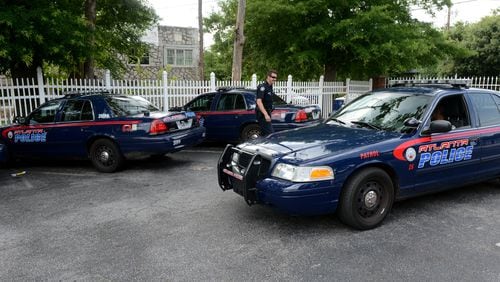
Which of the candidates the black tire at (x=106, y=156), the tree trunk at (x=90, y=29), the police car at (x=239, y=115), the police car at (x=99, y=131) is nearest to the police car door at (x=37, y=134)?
the police car at (x=99, y=131)

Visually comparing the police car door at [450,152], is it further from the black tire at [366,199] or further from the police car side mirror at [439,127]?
the black tire at [366,199]

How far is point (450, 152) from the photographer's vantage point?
4.66m

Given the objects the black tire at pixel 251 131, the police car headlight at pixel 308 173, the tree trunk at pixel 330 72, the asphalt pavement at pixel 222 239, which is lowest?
the asphalt pavement at pixel 222 239

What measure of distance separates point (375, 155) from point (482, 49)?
74.3 ft

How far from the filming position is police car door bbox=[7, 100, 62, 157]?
24.8 ft

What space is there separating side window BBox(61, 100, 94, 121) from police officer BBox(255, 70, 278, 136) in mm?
3205

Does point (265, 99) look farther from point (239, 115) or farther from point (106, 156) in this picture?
point (106, 156)

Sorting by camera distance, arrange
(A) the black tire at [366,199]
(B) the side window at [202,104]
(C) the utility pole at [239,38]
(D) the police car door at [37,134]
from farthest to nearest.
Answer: (C) the utility pole at [239,38]
(B) the side window at [202,104]
(D) the police car door at [37,134]
(A) the black tire at [366,199]

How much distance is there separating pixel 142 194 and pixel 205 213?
142cm

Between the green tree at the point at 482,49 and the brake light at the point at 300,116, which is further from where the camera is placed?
the green tree at the point at 482,49

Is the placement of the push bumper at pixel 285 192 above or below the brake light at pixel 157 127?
below

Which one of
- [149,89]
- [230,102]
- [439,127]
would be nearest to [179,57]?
[149,89]

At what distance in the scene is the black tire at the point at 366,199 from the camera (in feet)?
13.1

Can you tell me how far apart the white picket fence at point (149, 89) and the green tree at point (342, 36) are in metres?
0.90
